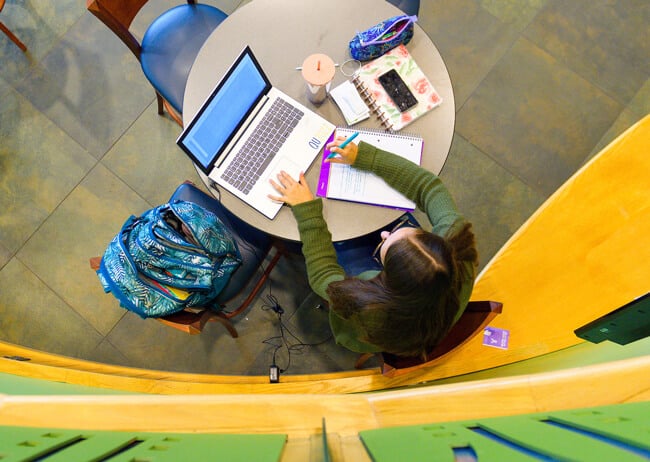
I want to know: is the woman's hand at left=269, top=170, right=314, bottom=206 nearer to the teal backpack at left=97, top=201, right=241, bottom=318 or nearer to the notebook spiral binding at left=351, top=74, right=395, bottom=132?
the teal backpack at left=97, top=201, right=241, bottom=318

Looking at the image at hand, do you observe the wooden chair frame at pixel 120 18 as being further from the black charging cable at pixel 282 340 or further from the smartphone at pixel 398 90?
the black charging cable at pixel 282 340

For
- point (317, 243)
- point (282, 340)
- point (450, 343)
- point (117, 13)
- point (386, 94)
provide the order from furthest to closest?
point (282, 340) → point (117, 13) → point (386, 94) → point (317, 243) → point (450, 343)

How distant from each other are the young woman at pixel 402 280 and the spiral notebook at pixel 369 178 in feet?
0.25

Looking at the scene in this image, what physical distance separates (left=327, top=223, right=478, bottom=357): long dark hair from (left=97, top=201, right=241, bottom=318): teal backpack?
0.51 meters

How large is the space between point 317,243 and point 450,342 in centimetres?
53

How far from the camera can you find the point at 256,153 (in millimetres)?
1509

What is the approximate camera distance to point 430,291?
3.64 feet

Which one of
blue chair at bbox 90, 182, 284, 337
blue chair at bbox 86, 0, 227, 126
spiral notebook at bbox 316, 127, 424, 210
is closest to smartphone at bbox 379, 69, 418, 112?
spiral notebook at bbox 316, 127, 424, 210

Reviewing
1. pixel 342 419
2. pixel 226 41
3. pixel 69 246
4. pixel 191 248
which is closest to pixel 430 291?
pixel 342 419

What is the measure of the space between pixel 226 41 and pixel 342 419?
4.64 ft

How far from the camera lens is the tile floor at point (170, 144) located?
2.16 m

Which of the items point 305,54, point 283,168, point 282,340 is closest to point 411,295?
point 283,168

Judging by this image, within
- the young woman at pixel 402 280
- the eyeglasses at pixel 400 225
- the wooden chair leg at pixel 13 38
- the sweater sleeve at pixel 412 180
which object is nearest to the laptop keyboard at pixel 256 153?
the young woman at pixel 402 280

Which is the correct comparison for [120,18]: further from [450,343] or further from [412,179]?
[450,343]
